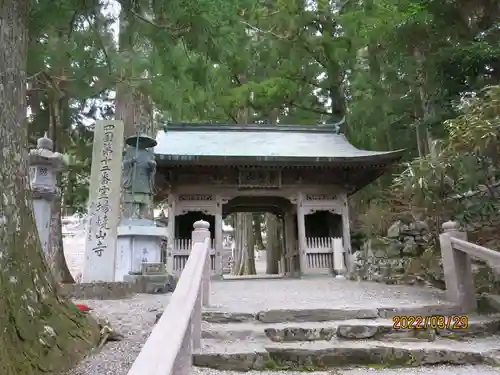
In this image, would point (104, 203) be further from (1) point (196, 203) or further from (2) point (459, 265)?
(2) point (459, 265)

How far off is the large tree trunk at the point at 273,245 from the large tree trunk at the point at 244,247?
83 cm

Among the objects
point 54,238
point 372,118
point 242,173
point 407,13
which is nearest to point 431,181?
point 407,13

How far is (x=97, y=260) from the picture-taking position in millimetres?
6418

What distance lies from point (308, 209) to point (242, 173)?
213 cm

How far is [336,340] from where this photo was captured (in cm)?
368

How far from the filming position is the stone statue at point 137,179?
7668mm

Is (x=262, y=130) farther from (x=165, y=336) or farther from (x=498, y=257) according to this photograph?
(x=165, y=336)

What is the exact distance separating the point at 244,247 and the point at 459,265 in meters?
13.2

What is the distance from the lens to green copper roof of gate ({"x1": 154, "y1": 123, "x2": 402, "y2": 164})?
10141 mm

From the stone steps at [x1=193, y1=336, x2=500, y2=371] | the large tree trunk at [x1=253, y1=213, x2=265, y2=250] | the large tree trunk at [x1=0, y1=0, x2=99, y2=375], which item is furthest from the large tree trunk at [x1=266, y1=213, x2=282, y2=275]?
the large tree trunk at [x1=0, y1=0, x2=99, y2=375]

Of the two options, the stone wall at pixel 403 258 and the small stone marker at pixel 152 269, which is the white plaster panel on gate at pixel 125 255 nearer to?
the small stone marker at pixel 152 269

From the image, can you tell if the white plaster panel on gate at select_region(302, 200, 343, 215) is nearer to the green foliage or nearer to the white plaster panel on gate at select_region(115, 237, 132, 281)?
the green foliage

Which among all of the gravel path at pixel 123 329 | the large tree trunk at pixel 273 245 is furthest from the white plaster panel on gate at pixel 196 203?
the large tree trunk at pixel 273 245
